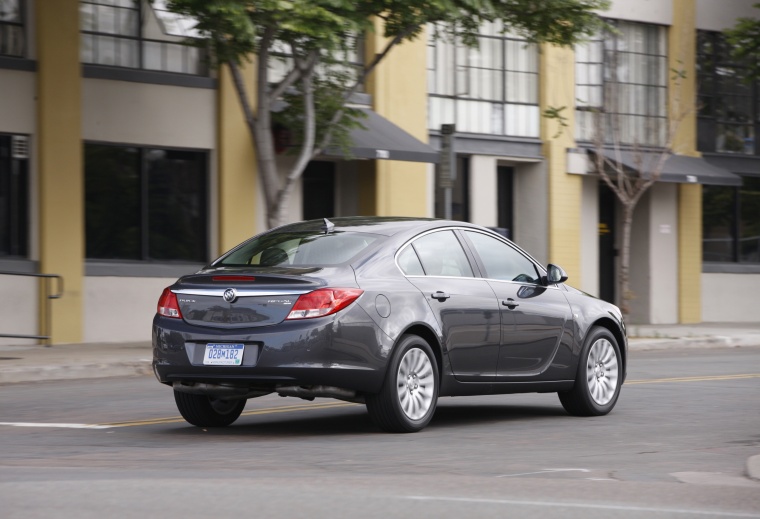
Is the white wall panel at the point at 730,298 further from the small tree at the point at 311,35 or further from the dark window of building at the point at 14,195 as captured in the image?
the dark window of building at the point at 14,195

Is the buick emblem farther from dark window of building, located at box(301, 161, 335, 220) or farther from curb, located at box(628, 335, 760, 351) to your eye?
dark window of building, located at box(301, 161, 335, 220)

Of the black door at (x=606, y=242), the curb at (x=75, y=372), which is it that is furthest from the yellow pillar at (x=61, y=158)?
the black door at (x=606, y=242)

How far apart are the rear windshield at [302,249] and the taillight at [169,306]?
1.76 ft

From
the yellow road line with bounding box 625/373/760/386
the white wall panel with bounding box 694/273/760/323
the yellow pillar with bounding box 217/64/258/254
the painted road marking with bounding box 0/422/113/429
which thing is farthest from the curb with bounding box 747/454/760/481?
the white wall panel with bounding box 694/273/760/323

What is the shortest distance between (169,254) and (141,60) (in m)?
3.01

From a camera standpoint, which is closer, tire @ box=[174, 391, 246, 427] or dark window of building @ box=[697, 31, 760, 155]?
tire @ box=[174, 391, 246, 427]

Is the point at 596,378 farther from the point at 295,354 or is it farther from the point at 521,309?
the point at 295,354

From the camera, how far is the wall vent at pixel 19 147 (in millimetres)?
20641

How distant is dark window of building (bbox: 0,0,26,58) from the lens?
67.6ft

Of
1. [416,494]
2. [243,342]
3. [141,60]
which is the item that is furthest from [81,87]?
[416,494]

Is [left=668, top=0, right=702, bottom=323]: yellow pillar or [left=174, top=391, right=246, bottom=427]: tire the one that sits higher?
[left=668, top=0, right=702, bottom=323]: yellow pillar

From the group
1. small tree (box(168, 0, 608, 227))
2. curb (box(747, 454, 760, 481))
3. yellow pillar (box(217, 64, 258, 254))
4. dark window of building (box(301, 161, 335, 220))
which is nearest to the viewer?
curb (box(747, 454, 760, 481))

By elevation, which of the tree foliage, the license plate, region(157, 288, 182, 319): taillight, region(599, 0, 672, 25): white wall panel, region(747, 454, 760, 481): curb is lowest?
region(747, 454, 760, 481): curb

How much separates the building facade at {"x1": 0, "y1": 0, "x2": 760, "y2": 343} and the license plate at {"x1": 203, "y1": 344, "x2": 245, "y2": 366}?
1080 cm
